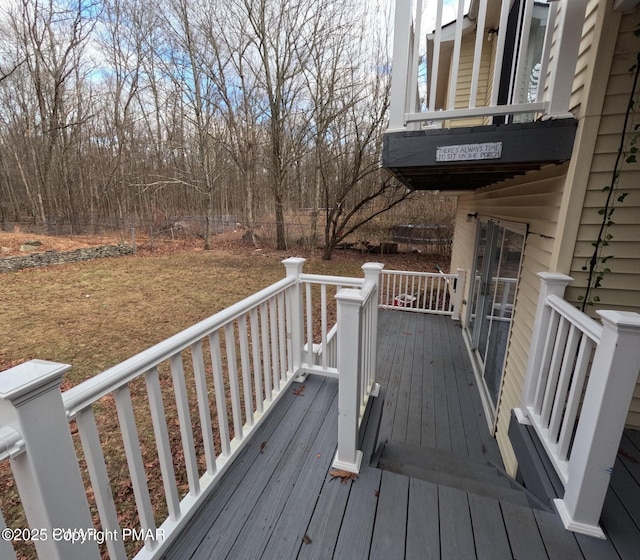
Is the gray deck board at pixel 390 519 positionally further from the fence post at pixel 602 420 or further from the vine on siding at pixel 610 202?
the vine on siding at pixel 610 202

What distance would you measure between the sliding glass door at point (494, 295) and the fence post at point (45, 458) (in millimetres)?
3214

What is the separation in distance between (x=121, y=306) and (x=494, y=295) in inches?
262

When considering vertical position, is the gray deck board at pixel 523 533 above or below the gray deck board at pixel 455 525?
above

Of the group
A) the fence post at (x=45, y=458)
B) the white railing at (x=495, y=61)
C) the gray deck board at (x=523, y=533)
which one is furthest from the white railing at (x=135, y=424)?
the white railing at (x=495, y=61)

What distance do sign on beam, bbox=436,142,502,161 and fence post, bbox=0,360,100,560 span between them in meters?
2.30

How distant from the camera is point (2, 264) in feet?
28.3

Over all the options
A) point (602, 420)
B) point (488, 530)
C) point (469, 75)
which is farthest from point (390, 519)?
point (469, 75)

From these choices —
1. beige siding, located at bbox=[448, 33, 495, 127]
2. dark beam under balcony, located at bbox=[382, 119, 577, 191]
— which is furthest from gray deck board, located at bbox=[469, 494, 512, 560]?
beige siding, located at bbox=[448, 33, 495, 127]

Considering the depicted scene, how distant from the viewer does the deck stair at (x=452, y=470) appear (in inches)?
79.7

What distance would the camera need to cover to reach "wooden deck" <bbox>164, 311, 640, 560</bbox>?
56.3 inches

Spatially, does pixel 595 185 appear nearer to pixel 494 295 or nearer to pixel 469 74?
pixel 494 295

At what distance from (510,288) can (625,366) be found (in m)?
2.03

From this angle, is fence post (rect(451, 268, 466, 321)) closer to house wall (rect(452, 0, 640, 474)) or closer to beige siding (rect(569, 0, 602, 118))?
house wall (rect(452, 0, 640, 474))

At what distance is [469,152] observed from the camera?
2119mm
